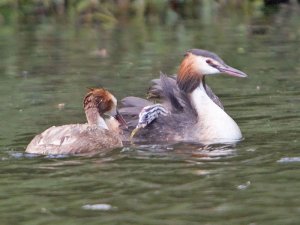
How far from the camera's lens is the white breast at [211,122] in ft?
35.9

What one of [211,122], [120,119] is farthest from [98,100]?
[211,122]

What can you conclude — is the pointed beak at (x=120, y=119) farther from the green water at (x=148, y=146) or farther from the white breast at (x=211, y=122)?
the white breast at (x=211, y=122)

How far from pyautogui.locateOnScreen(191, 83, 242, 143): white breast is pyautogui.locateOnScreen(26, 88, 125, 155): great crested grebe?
902 mm

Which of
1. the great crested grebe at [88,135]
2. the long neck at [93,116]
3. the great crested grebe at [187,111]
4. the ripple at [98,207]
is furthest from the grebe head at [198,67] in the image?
the ripple at [98,207]

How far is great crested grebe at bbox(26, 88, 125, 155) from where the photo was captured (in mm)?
10094

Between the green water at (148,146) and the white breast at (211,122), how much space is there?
21 cm

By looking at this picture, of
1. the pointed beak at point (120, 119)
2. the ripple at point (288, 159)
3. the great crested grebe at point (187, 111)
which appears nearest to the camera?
the ripple at point (288, 159)

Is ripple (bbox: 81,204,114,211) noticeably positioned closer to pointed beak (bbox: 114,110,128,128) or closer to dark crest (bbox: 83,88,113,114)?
dark crest (bbox: 83,88,113,114)

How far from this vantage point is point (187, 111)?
11.6 metres

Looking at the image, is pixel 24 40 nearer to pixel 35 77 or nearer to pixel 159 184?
pixel 35 77

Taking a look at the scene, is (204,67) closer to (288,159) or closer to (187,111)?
(187,111)

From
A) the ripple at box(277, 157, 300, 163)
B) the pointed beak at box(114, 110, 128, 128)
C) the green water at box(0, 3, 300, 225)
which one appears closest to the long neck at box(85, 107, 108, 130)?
the pointed beak at box(114, 110, 128, 128)

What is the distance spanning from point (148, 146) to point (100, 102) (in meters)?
0.71

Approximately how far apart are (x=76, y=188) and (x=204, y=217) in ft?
4.92
